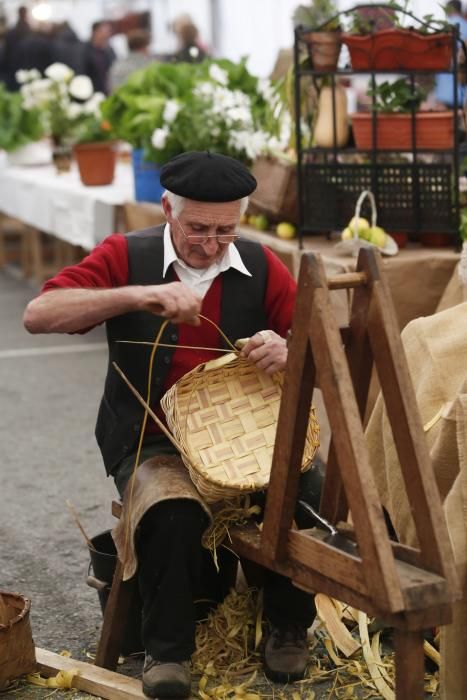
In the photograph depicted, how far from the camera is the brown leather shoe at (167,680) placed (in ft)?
9.18

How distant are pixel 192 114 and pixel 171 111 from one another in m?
0.17

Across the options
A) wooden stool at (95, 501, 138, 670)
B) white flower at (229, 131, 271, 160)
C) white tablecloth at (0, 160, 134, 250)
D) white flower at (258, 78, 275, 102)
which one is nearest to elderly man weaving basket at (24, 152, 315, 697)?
wooden stool at (95, 501, 138, 670)

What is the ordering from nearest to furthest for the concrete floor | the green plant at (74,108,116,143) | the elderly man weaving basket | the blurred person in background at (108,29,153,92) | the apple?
the elderly man weaving basket, the concrete floor, the apple, the green plant at (74,108,116,143), the blurred person in background at (108,29,153,92)

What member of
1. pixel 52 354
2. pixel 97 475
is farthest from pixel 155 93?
pixel 97 475

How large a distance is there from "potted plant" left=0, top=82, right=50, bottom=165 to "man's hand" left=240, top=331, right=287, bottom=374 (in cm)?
616

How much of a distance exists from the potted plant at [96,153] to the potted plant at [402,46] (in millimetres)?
2945

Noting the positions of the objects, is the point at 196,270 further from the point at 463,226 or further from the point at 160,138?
the point at 160,138

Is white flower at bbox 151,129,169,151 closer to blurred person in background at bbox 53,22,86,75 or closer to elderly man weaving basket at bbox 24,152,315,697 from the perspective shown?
elderly man weaving basket at bbox 24,152,315,697

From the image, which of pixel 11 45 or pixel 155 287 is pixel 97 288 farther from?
pixel 11 45

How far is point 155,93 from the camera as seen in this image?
6461 millimetres

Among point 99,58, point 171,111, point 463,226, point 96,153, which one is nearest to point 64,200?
point 96,153

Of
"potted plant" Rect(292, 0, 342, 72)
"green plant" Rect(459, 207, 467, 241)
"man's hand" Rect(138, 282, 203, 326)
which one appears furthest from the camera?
"potted plant" Rect(292, 0, 342, 72)

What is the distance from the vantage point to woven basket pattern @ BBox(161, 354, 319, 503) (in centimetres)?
276

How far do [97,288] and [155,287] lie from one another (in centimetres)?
32
